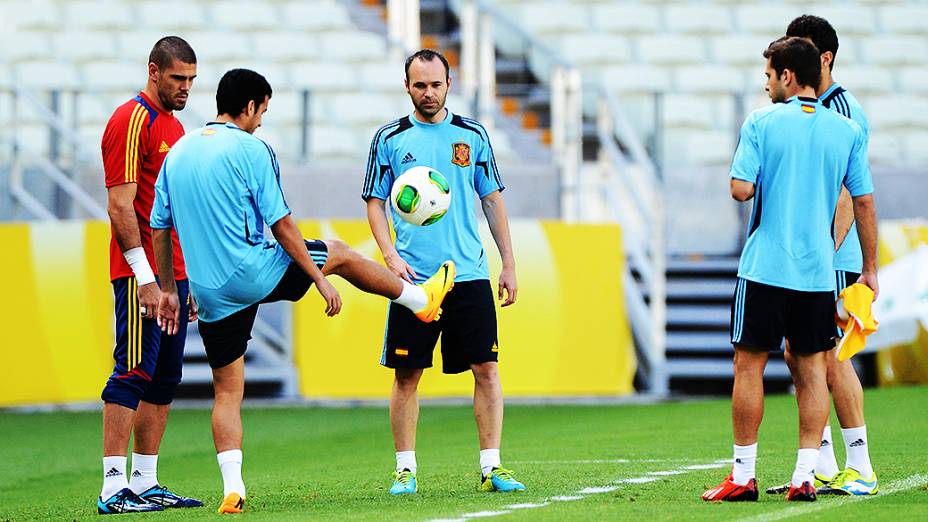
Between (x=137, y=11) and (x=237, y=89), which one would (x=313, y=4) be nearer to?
(x=137, y=11)

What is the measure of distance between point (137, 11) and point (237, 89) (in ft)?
42.8

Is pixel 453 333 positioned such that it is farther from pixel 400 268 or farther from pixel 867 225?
pixel 867 225

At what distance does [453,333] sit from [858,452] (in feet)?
5.92

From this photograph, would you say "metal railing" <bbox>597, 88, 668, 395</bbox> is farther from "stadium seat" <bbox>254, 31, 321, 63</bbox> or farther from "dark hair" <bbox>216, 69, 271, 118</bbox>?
"dark hair" <bbox>216, 69, 271, 118</bbox>

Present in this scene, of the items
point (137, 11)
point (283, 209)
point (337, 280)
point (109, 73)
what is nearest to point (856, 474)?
point (283, 209)

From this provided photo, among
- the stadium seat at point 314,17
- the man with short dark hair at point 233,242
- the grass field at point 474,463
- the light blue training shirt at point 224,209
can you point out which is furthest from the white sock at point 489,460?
the stadium seat at point 314,17

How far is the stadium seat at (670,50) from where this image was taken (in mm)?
18500

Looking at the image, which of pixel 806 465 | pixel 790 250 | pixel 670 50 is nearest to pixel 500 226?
pixel 790 250

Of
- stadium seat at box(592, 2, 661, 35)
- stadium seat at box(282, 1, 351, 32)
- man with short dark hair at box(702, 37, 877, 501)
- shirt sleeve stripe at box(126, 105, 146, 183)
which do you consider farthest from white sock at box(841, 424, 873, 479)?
stadium seat at box(282, 1, 351, 32)

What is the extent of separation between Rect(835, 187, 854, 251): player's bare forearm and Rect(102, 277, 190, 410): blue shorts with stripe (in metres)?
2.83

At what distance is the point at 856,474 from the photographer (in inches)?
266

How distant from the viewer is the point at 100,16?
18.9m

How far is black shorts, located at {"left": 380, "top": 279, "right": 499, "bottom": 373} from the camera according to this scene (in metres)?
7.17

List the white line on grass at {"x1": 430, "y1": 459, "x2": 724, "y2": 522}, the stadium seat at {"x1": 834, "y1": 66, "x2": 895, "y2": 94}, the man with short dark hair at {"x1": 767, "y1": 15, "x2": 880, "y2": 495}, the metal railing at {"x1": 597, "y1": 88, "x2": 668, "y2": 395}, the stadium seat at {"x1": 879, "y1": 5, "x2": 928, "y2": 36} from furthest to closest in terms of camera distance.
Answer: the stadium seat at {"x1": 879, "y1": 5, "x2": 928, "y2": 36} → the stadium seat at {"x1": 834, "y1": 66, "x2": 895, "y2": 94} → the metal railing at {"x1": 597, "y1": 88, "x2": 668, "y2": 395} → the man with short dark hair at {"x1": 767, "y1": 15, "x2": 880, "y2": 495} → the white line on grass at {"x1": 430, "y1": 459, "x2": 724, "y2": 522}
